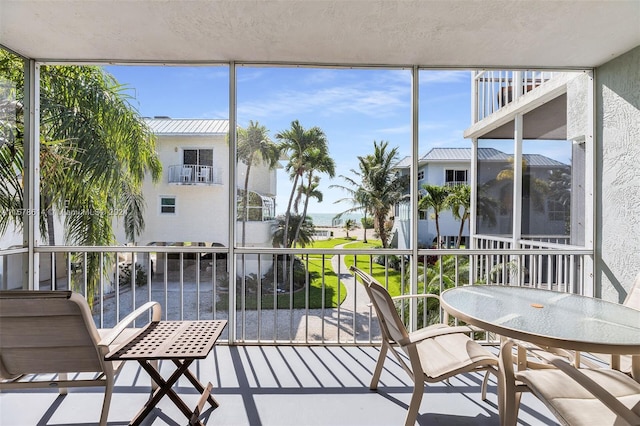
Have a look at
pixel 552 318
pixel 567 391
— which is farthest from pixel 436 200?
pixel 567 391

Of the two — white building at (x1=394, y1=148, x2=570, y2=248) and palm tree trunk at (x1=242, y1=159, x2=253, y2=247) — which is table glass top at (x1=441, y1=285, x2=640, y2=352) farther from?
palm tree trunk at (x1=242, y1=159, x2=253, y2=247)

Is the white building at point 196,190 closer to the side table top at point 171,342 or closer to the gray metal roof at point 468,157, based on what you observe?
the side table top at point 171,342

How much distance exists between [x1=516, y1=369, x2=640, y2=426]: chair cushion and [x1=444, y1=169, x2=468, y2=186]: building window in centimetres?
199

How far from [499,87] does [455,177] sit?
5.08 feet

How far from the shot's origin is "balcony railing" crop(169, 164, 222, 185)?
3.10m

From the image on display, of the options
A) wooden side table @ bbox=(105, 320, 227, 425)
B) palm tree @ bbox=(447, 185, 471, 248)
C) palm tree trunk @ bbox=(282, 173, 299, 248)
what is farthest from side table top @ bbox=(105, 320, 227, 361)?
palm tree @ bbox=(447, 185, 471, 248)

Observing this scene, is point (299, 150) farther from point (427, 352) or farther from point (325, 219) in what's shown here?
point (427, 352)

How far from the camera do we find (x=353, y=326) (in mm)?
3227

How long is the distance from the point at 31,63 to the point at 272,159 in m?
2.44

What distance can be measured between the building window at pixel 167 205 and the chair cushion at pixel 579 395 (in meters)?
3.00

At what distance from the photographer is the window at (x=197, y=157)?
3.09m

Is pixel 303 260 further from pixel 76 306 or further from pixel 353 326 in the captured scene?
pixel 76 306

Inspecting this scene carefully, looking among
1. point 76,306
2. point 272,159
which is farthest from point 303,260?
point 76,306

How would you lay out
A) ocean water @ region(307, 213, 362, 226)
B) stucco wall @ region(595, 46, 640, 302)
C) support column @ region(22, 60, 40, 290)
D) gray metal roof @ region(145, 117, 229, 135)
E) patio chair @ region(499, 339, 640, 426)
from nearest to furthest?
1. patio chair @ region(499, 339, 640, 426)
2. stucco wall @ region(595, 46, 640, 302)
3. support column @ region(22, 60, 40, 290)
4. gray metal roof @ region(145, 117, 229, 135)
5. ocean water @ region(307, 213, 362, 226)
